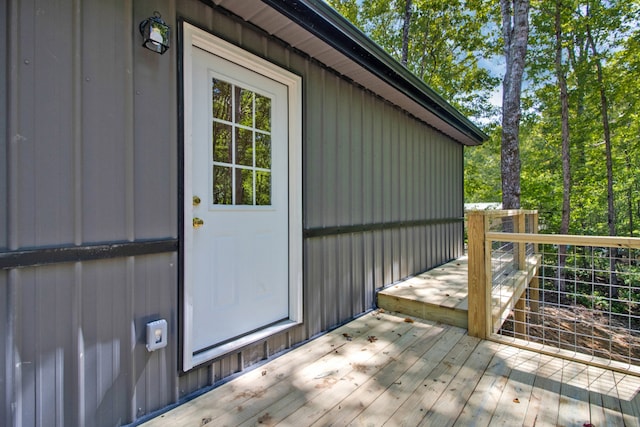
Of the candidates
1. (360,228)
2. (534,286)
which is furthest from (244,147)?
(534,286)

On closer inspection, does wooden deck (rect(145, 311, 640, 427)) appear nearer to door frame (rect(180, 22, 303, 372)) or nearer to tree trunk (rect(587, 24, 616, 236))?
door frame (rect(180, 22, 303, 372))

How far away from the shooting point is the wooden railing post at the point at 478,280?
2.74 metres

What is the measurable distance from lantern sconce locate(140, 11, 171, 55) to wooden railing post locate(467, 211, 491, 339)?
2566 mm

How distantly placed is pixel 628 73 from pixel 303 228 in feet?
30.9

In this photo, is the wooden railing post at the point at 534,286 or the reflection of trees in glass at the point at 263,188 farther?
the wooden railing post at the point at 534,286

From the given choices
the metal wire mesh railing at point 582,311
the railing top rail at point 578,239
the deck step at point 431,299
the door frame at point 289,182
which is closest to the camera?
the door frame at point 289,182

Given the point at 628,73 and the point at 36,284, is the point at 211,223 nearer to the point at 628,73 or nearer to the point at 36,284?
the point at 36,284

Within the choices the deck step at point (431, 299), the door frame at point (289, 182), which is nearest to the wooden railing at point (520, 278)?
the deck step at point (431, 299)

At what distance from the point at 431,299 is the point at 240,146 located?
8.00ft

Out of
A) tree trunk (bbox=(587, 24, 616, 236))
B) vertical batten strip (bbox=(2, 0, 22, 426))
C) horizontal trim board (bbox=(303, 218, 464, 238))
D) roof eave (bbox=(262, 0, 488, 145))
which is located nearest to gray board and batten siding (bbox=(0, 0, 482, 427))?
vertical batten strip (bbox=(2, 0, 22, 426))

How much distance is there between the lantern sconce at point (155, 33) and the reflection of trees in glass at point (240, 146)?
0.42m

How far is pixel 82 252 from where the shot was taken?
1.48 meters

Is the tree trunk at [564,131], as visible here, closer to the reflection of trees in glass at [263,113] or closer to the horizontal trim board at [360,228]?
the horizontal trim board at [360,228]

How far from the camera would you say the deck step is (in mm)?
3072
